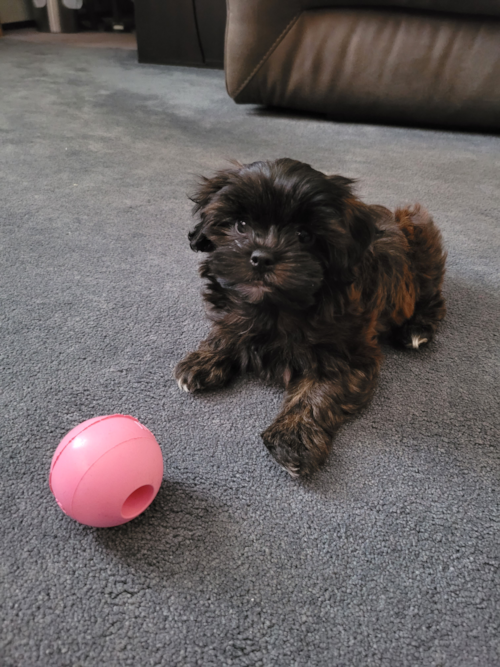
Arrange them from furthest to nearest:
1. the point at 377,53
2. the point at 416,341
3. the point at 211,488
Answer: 1. the point at 377,53
2. the point at 416,341
3. the point at 211,488

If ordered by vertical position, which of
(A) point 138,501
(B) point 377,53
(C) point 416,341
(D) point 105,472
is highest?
(B) point 377,53

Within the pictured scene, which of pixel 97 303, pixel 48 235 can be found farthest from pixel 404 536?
pixel 48 235

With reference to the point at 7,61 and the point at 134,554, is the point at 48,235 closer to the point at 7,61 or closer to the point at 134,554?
the point at 134,554

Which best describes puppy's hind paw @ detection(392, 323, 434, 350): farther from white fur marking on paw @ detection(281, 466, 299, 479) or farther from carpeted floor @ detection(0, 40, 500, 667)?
white fur marking on paw @ detection(281, 466, 299, 479)

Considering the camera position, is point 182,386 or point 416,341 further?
point 416,341

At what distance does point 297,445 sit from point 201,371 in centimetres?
36

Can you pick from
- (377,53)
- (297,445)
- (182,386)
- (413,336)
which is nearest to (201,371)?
(182,386)

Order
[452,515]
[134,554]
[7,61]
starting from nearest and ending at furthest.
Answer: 1. [134,554]
2. [452,515]
3. [7,61]

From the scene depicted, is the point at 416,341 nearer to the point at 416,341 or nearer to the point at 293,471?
the point at 416,341

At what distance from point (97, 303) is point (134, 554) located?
0.93 meters

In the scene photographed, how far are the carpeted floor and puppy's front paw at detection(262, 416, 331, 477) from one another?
3cm

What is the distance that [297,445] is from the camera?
3.71ft

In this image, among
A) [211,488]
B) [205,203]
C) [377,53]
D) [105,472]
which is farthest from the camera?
[377,53]

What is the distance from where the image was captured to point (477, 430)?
1.27 meters
